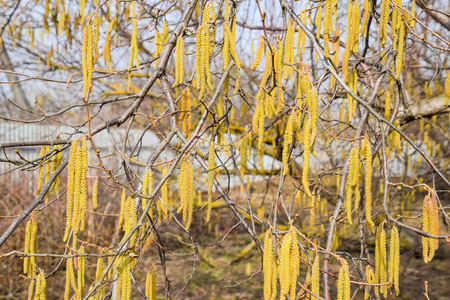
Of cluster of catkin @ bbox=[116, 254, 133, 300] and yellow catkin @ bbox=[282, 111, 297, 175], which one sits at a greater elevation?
yellow catkin @ bbox=[282, 111, 297, 175]

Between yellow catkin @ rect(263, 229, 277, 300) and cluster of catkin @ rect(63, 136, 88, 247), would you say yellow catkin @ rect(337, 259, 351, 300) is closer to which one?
yellow catkin @ rect(263, 229, 277, 300)

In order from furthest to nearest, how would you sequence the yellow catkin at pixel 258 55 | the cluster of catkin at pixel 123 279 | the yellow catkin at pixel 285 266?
the yellow catkin at pixel 258 55
the cluster of catkin at pixel 123 279
the yellow catkin at pixel 285 266

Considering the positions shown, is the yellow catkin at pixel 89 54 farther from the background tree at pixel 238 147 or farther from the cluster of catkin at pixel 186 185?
the cluster of catkin at pixel 186 185

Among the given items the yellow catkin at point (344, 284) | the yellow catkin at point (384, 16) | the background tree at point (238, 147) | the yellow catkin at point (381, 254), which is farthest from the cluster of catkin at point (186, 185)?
the yellow catkin at point (384, 16)

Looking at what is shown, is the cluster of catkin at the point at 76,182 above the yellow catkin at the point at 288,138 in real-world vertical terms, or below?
below

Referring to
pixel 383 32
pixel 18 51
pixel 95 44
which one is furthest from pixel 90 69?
pixel 18 51

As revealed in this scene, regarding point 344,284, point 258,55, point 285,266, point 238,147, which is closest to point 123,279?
point 285,266

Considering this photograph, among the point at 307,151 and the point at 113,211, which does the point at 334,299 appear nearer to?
the point at 113,211

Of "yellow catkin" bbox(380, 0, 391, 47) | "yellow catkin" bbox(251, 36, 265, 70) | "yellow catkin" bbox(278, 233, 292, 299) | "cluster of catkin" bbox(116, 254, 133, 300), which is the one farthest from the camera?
"yellow catkin" bbox(380, 0, 391, 47)

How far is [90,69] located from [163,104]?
137 inches

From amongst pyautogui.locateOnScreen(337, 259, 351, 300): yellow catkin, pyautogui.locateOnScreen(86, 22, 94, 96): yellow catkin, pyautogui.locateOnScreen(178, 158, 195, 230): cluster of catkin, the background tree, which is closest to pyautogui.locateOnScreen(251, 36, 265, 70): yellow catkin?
the background tree

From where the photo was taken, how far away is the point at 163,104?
4.58 metres

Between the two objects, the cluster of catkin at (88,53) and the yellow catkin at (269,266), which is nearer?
the yellow catkin at (269,266)

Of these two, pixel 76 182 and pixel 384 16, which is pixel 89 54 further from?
pixel 384 16
